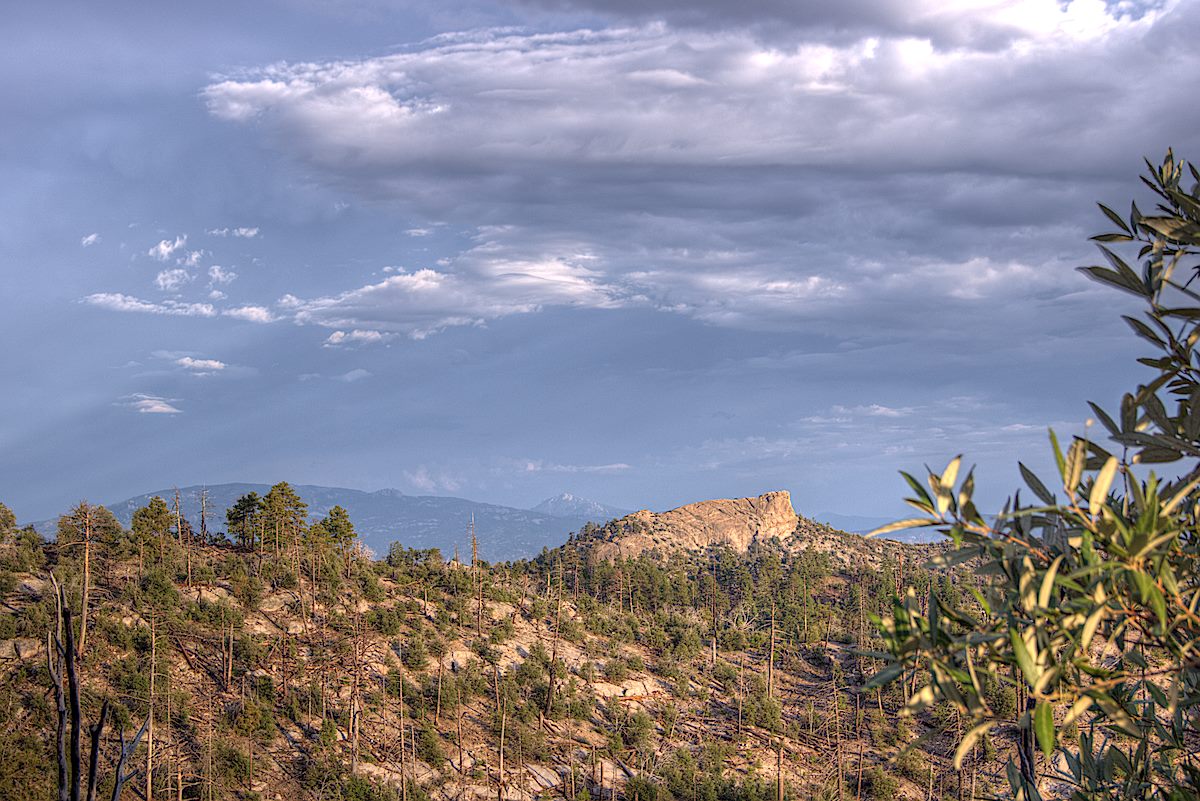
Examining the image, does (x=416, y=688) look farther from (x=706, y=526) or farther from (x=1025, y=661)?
(x=706, y=526)

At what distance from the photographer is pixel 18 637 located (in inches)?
1813

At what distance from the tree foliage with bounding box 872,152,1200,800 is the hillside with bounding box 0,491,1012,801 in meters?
39.4

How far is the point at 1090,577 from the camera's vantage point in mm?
3223

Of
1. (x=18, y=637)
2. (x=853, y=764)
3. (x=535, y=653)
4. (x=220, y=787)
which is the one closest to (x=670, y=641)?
(x=535, y=653)

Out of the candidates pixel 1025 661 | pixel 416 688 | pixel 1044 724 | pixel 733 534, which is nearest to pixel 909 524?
pixel 1025 661

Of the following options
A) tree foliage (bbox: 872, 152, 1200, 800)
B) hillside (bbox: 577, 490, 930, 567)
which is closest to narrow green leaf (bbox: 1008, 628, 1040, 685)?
tree foliage (bbox: 872, 152, 1200, 800)

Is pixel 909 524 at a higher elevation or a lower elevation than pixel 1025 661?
higher

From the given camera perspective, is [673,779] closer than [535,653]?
Yes

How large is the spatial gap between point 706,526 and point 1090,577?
124m

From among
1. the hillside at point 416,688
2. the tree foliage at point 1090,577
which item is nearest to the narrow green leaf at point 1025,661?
the tree foliage at point 1090,577

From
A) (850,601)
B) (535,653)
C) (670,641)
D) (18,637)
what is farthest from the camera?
(850,601)

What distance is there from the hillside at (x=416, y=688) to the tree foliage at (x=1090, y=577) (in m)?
39.4

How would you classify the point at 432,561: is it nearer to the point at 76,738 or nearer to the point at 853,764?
the point at 853,764

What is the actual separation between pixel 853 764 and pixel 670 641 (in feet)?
64.2
